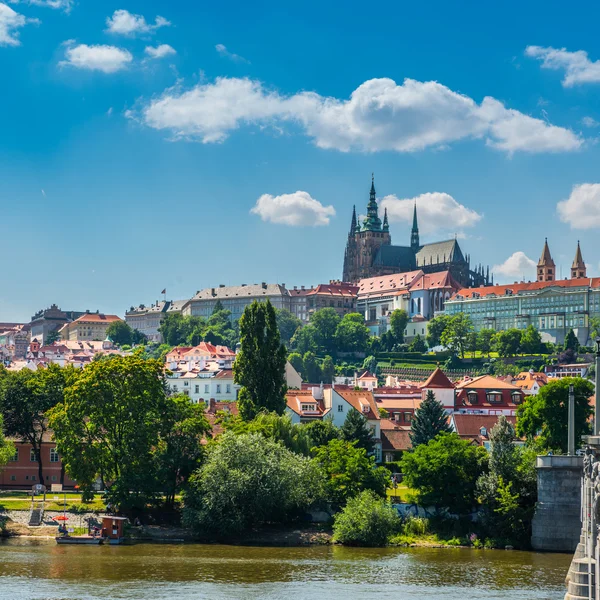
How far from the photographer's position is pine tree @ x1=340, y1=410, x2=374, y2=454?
72500mm

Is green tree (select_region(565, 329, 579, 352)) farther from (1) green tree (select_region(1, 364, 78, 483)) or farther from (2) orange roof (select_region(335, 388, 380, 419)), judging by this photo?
(1) green tree (select_region(1, 364, 78, 483))

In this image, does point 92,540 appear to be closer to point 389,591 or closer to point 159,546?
point 159,546

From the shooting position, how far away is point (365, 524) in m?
55.6

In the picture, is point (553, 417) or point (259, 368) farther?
point (259, 368)

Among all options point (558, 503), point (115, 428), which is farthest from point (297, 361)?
point (558, 503)

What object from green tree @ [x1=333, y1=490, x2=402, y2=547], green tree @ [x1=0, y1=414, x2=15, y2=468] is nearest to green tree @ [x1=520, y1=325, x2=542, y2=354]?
green tree @ [x1=0, y1=414, x2=15, y2=468]

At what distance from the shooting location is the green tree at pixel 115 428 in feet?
195

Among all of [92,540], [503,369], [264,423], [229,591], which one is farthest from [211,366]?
[229,591]

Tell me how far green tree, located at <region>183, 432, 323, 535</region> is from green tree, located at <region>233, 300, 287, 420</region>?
10402 millimetres

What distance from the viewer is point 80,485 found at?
6072 centimetres

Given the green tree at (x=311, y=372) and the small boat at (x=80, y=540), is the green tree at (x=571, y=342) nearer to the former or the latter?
the green tree at (x=311, y=372)

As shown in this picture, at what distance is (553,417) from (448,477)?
14.0 m

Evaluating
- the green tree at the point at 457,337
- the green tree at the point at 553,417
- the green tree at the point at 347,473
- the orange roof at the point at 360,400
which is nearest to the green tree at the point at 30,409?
the green tree at the point at 347,473

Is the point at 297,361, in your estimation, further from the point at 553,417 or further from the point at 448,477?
the point at 448,477
